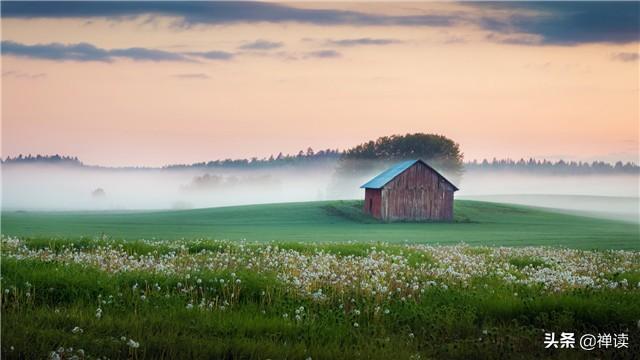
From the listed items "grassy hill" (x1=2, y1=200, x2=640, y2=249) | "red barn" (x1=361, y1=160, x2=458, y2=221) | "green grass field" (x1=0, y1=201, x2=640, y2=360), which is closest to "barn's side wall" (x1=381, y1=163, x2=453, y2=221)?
"red barn" (x1=361, y1=160, x2=458, y2=221)

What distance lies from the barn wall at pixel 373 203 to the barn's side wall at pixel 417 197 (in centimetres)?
37

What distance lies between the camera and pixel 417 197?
55.2 metres

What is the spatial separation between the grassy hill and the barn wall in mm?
706

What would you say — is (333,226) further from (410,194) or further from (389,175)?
(389,175)

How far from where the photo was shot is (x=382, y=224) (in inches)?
1962

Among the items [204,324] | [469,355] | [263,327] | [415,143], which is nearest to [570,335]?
[469,355]

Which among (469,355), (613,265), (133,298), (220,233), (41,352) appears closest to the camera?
(41,352)

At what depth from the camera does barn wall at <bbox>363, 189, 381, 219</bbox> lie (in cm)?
5391

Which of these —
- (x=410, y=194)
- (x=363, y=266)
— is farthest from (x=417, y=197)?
(x=363, y=266)

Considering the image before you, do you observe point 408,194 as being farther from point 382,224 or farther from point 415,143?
point 415,143

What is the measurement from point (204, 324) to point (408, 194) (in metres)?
45.4

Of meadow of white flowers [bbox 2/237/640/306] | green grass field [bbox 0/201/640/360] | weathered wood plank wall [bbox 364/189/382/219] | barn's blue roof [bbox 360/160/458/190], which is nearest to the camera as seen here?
green grass field [bbox 0/201/640/360]

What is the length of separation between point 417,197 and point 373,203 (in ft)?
10.8

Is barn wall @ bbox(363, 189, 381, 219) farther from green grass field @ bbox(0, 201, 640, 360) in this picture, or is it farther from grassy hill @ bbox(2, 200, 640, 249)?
green grass field @ bbox(0, 201, 640, 360)
